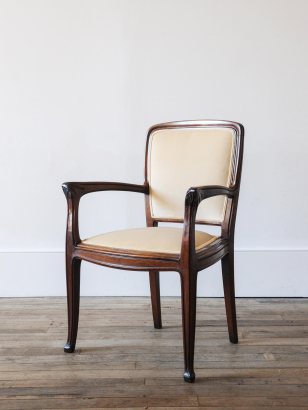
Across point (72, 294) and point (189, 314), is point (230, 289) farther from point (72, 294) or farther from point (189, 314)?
point (72, 294)

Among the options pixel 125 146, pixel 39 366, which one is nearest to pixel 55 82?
pixel 125 146

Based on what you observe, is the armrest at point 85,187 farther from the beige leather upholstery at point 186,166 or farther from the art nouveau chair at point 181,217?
the beige leather upholstery at point 186,166

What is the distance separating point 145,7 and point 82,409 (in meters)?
2.07

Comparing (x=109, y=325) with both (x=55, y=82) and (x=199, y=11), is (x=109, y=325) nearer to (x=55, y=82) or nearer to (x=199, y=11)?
(x=55, y=82)

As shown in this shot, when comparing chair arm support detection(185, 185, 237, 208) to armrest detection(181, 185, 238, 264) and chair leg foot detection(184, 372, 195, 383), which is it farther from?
chair leg foot detection(184, 372, 195, 383)

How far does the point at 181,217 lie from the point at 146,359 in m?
0.64

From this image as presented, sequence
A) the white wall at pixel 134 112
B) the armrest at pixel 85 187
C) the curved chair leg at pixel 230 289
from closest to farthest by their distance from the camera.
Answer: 1. the armrest at pixel 85 187
2. the curved chair leg at pixel 230 289
3. the white wall at pixel 134 112

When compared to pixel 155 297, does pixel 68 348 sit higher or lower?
lower

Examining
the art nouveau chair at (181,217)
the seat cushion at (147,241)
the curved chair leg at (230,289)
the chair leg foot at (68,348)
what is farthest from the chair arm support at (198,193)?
the chair leg foot at (68,348)

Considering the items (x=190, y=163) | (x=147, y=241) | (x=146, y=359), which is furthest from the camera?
(x=190, y=163)

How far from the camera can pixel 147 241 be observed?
1457 millimetres

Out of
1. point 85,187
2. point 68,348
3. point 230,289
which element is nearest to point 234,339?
point 230,289

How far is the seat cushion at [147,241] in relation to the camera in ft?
4.61

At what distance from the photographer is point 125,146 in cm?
235
